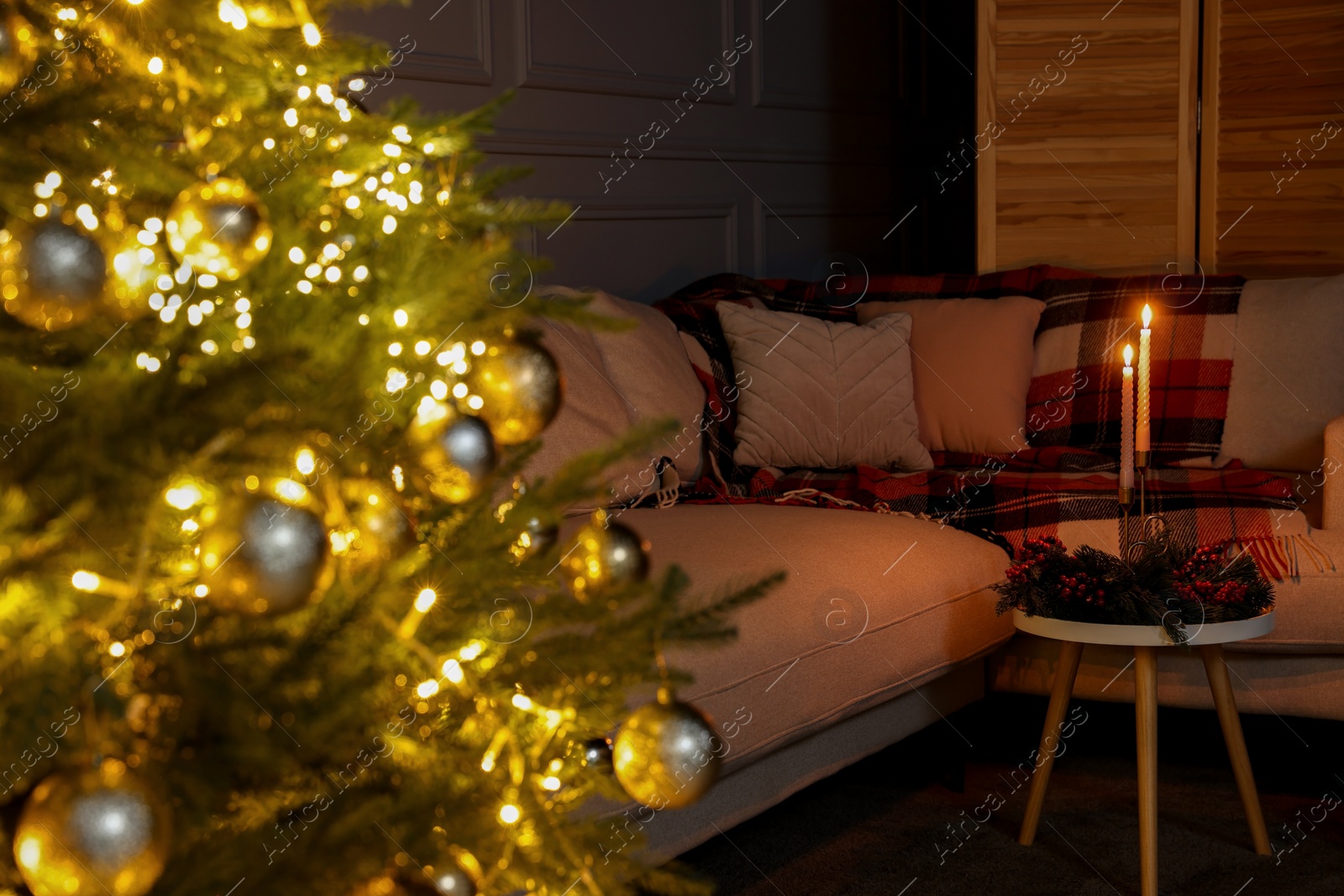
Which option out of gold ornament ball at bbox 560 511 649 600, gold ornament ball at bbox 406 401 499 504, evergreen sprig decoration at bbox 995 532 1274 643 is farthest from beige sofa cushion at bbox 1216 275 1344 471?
gold ornament ball at bbox 406 401 499 504

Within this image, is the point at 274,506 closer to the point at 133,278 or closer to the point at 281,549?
the point at 281,549

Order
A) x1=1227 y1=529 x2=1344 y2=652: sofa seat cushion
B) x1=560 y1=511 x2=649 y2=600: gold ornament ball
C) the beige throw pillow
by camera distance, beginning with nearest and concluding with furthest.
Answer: x1=560 y1=511 x2=649 y2=600: gold ornament ball < x1=1227 y1=529 x2=1344 y2=652: sofa seat cushion < the beige throw pillow

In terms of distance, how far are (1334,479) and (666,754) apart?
1.78 meters

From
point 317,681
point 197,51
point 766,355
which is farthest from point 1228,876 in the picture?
point 197,51

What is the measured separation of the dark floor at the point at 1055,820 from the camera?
184 cm

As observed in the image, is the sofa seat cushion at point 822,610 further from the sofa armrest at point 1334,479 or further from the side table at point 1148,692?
the sofa armrest at point 1334,479

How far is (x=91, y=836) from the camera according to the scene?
504 millimetres

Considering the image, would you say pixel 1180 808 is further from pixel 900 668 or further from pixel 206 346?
pixel 206 346

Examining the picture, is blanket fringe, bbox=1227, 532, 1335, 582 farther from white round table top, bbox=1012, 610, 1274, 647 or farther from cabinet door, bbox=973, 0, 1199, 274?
cabinet door, bbox=973, 0, 1199, 274

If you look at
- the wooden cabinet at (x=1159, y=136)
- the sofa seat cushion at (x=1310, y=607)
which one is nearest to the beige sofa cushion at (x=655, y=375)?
the sofa seat cushion at (x=1310, y=607)

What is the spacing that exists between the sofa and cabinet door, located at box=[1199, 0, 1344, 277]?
0.62 meters

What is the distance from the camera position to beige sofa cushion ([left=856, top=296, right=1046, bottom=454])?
2.78 metres

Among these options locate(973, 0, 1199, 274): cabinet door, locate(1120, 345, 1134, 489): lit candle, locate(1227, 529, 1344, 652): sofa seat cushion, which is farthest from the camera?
locate(973, 0, 1199, 274): cabinet door

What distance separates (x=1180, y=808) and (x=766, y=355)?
119cm
